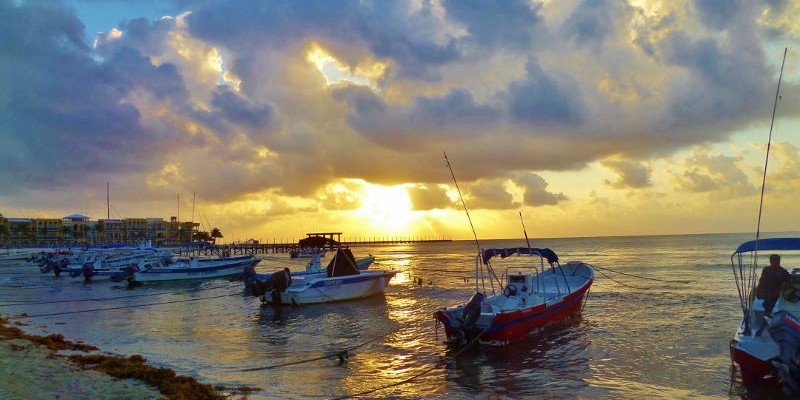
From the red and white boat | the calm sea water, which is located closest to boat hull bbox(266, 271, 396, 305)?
the calm sea water

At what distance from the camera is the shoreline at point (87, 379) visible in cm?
1147

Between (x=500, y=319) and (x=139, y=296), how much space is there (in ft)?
96.0

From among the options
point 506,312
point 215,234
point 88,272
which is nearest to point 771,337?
point 506,312

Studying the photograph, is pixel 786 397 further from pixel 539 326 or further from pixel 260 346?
pixel 260 346

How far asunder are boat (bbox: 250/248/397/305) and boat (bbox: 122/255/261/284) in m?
14.3

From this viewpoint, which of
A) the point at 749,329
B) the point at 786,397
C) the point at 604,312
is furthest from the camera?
the point at 604,312

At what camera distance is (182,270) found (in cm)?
4988

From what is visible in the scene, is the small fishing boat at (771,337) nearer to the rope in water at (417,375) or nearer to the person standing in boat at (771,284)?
the person standing in boat at (771,284)

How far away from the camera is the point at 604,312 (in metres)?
28.0

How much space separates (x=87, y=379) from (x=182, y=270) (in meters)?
39.5

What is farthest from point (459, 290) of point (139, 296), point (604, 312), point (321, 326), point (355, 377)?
point (355, 377)

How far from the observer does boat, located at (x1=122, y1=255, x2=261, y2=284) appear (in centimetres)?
4753

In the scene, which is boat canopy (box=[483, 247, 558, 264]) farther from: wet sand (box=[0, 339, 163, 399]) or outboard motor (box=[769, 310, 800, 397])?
wet sand (box=[0, 339, 163, 399])

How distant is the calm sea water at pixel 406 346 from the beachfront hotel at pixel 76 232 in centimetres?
14263
